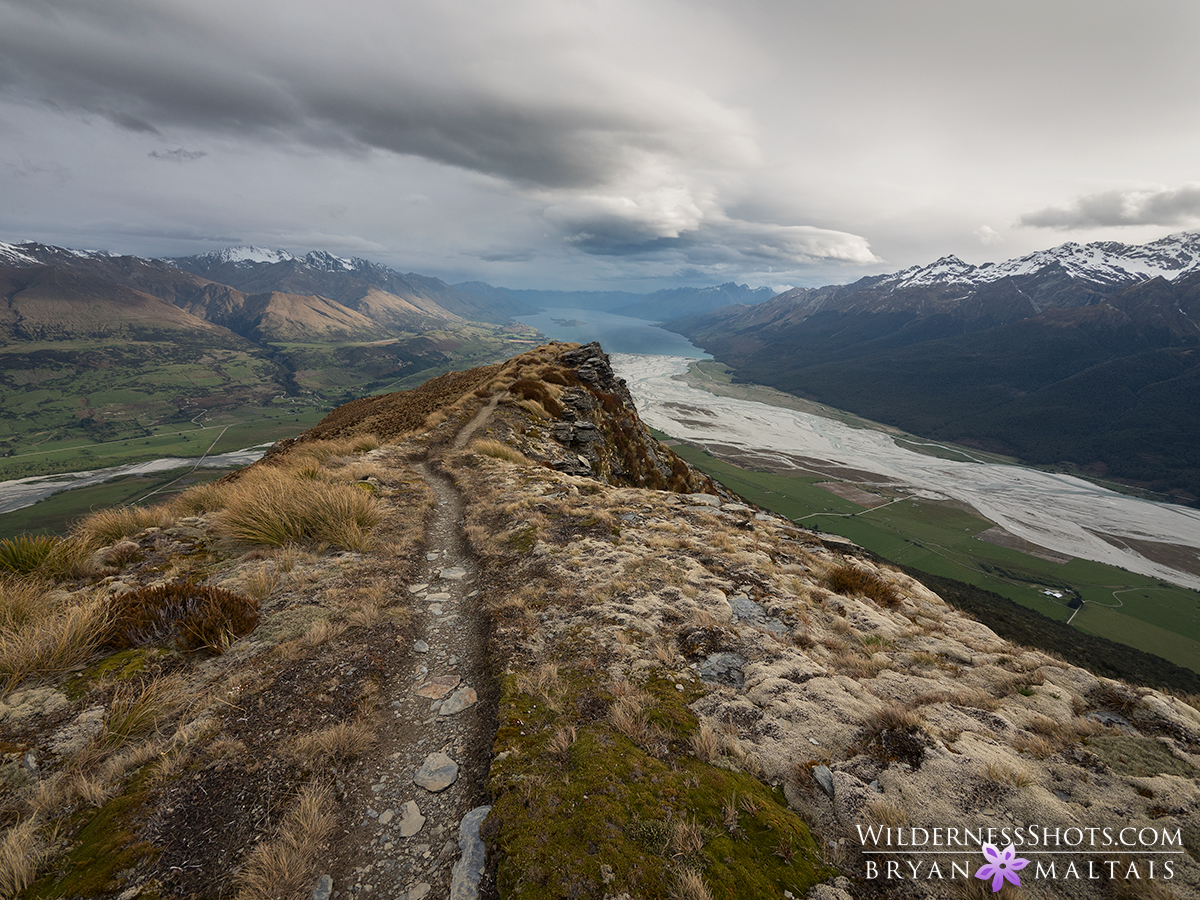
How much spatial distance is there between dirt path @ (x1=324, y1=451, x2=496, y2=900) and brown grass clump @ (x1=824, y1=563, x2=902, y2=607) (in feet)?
27.0

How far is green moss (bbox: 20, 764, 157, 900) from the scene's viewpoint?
344 cm

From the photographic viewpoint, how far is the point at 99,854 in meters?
3.63

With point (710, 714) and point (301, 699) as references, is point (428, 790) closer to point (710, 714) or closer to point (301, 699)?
point (301, 699)

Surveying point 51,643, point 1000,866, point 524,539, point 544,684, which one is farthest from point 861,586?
point 51,643

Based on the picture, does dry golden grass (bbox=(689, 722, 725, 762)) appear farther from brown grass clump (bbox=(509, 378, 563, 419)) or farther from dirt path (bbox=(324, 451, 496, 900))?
brown grass clump (bbox=(509, 378, 563, 419))

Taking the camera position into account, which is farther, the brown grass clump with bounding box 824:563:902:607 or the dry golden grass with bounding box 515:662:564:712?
the brown grass clump with bounding box 824:563:902:607

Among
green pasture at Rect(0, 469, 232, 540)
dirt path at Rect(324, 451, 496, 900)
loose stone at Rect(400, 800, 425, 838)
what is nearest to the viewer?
dirt path at Rect(324, 451, 496, 900)

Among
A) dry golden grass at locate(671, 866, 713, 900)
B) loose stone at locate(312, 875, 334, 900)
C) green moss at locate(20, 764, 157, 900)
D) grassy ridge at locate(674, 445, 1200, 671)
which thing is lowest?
grassy ridge at locate(674, 445, 1200, 671)

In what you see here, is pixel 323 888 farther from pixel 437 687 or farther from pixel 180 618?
pixel 180 618

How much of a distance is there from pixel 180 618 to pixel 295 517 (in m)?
4.04

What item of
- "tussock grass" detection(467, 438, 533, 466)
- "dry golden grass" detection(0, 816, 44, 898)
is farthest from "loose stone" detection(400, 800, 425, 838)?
"tussock grass" detection(467, 438, 533, 466)

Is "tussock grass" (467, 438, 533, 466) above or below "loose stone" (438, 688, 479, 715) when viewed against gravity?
above

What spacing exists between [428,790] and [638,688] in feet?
9.43

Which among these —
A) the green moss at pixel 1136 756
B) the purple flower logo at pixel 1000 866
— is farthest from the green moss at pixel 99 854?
the green moss at pixel 1136 756
